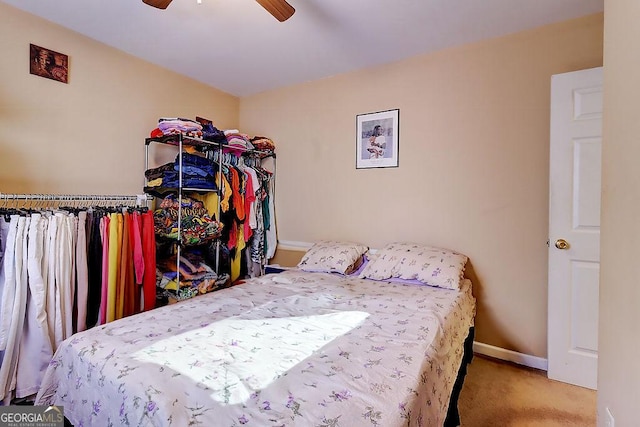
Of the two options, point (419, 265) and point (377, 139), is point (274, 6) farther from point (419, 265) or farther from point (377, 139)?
point (419, 265)

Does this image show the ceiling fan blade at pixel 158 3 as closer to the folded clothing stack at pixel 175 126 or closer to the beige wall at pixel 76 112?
the folded clothing stack at pixel 175 126

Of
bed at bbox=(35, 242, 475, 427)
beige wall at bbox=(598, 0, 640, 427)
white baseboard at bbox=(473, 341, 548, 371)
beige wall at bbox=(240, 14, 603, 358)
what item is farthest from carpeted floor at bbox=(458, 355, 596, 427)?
beige wall at bbox=(598, 0, 640, 427)

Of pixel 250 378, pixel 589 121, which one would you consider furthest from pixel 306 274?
pixel 589 121

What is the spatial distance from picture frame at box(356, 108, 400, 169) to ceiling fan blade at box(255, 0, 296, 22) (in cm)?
135

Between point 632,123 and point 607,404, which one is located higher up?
point 632,123

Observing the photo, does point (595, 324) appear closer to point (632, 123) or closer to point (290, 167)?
point (632, 123)

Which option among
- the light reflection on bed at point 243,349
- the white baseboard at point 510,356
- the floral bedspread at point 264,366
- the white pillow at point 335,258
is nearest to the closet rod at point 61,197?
the floral bedspread at point 264,366

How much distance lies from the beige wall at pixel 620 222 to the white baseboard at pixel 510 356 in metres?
1.11

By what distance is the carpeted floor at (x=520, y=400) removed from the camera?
161cm

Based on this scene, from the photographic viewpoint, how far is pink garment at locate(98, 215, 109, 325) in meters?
1.86

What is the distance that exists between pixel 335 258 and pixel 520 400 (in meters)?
1.48

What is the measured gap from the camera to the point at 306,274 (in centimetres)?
249

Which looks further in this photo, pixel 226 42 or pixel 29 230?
pixel 226 42

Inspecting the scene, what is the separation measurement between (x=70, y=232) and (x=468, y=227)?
265 centimetres
